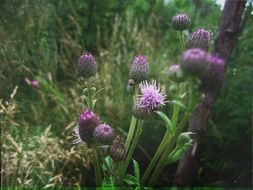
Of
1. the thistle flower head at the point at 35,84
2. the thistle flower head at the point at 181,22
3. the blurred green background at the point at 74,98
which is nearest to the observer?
the thistle flower head at the point at 181,22

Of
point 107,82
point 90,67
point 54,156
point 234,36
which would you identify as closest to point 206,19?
point 234,36

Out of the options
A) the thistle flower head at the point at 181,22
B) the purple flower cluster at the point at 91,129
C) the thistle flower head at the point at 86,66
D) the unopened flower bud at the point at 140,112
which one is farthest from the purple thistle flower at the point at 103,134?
the thistle flower head at the point at 181,22

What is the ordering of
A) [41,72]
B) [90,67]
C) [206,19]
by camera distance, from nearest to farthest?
[90,67] → [206,19] → [41,72]

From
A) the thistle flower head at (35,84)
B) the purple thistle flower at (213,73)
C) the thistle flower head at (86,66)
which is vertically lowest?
the thistle flower head at (35,84)

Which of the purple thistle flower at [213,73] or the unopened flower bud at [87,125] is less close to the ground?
the purple thistle flower at [213,73]

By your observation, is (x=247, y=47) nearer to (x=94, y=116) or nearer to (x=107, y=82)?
(x=107, y=82)

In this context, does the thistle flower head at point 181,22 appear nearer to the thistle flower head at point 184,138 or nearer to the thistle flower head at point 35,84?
the thistle flower head at point 184,138

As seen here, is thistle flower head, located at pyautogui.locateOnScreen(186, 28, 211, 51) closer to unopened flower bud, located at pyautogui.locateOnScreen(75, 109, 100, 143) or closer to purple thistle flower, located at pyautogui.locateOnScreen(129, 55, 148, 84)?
purple thistle flower, located at pyautogui.locateOnScreen(129, 55, 148, 84)
